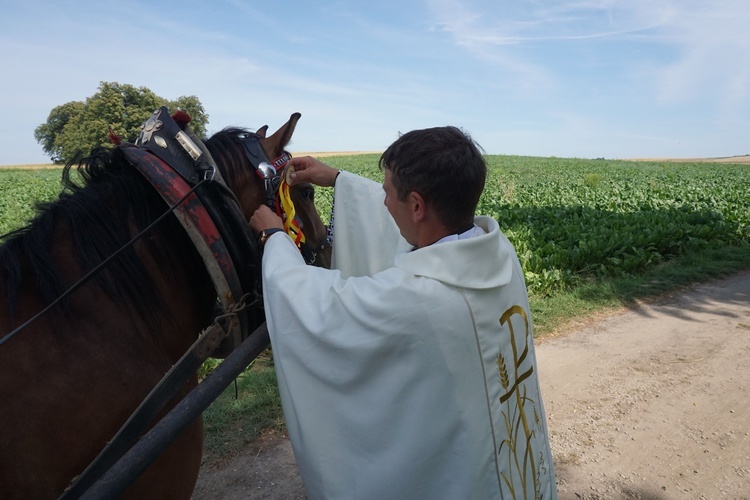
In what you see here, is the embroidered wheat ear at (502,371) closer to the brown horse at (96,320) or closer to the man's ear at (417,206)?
the man's ear at (417,206)

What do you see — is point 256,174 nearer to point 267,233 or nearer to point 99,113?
point 267,233

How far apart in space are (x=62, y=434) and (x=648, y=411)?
3.85 meters

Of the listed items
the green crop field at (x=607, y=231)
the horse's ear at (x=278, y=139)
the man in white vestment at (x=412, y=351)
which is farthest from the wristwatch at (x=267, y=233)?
the green crop field at (x=607, y=231)

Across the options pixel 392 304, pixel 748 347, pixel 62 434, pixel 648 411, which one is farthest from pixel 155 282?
pixel 748 347

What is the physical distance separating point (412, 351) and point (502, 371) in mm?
312

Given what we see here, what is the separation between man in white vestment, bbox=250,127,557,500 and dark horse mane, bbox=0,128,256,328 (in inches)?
17.0

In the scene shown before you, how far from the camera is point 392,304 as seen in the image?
1278 millimetres

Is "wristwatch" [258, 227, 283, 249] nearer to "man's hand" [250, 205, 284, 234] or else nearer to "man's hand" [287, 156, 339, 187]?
"man's hand" [250, 205, 284, 234]

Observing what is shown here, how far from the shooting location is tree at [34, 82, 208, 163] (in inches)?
652

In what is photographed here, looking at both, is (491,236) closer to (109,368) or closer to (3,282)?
(109,368)

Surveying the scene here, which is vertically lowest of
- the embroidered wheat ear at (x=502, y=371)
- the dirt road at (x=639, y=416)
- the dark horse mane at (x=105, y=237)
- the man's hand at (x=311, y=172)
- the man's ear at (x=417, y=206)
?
the dirt road at (x=639, y=416)

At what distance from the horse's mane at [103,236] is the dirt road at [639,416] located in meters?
1.88

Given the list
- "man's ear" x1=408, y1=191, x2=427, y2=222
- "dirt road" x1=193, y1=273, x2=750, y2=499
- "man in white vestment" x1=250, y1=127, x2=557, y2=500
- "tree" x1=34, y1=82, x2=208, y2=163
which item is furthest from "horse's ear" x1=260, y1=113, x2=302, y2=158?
"tree" x1=34, y1=82, x2=208, y2=163

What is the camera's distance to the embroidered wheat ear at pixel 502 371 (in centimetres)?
143
